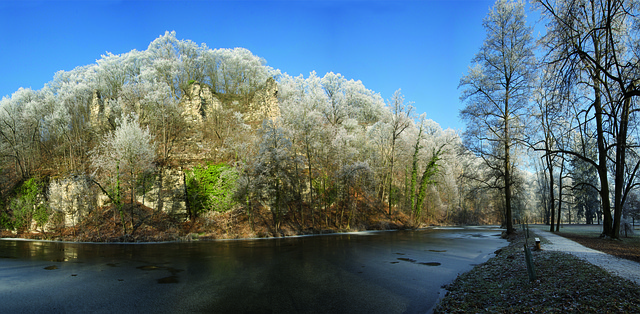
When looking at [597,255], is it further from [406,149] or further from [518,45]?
[406,149]

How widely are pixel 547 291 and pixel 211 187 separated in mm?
26377

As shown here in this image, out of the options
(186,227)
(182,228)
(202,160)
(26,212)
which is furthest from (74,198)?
(202,160)

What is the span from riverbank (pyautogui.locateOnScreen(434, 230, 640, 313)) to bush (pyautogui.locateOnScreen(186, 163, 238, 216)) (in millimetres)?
21704

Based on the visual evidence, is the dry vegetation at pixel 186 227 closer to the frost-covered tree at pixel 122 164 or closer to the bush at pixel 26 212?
the bush at pixel 26 212

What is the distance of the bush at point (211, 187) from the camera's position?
26442mm

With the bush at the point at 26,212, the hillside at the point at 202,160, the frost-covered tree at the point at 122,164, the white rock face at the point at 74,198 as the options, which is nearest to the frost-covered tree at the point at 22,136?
the hillside at the point at 202,160

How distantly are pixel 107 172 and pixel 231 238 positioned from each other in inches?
509

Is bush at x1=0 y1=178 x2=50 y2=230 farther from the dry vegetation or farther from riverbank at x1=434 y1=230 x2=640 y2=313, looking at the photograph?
riverbank at x1=434 y1=230 x2=640 y2=313

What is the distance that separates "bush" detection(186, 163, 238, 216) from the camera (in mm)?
26442

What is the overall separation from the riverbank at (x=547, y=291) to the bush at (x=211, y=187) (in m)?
21.7

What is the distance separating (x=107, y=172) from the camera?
26.2m

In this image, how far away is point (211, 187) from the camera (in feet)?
90.9

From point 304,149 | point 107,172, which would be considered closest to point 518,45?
point 304,149

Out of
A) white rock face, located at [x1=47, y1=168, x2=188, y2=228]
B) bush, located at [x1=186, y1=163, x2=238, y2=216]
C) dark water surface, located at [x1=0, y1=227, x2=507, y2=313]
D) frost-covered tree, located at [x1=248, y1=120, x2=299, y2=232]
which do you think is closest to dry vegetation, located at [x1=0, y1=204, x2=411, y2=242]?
white rock face, located at [x1=47, y1=168, x2=188, y2=228]
